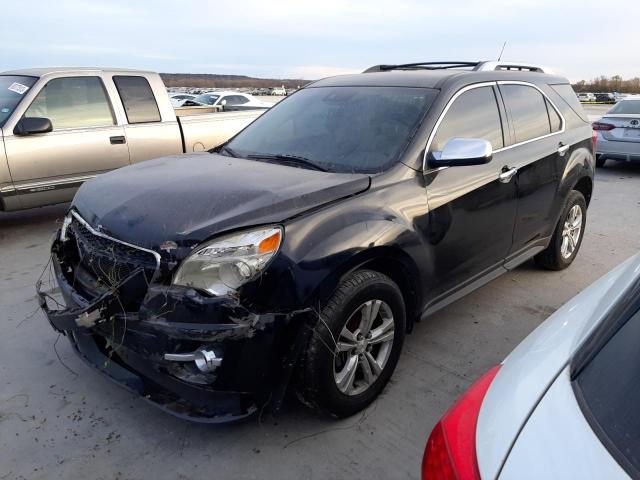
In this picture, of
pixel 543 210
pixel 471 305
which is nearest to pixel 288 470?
pixel 471 305

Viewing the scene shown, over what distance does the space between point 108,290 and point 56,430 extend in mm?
843

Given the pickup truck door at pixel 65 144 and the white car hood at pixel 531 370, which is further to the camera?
the pickup truck door at pixel 65 144

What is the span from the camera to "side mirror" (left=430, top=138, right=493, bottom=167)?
2980 mm

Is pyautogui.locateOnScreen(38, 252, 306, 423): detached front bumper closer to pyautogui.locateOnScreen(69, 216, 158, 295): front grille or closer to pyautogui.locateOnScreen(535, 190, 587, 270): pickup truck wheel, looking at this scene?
pyautogui.locateOnScreen(69, 216, 158, 295): front grille

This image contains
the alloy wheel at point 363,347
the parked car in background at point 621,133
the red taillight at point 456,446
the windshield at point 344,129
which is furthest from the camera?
the parked car in background at point 621,133

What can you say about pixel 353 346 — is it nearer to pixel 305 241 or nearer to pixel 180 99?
pixel 305 241

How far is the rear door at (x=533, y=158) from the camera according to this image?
384 cm

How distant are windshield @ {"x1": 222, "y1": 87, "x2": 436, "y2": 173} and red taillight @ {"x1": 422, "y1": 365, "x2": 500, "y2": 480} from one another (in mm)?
1721

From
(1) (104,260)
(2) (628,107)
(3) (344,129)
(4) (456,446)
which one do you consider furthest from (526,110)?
(2) (628,107)

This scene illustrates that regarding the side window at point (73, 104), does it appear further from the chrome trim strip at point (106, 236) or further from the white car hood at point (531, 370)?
the white car hood at point (531, 370)

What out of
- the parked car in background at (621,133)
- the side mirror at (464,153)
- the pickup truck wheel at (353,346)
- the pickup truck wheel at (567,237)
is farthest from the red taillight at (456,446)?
the parked car in background at (621,133)

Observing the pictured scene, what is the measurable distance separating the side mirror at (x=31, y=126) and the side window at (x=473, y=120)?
4.44 m

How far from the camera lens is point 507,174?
11.9 ft

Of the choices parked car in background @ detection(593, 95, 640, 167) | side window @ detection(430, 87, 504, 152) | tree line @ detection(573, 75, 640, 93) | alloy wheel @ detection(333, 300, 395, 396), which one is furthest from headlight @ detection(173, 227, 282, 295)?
tree line @ detection(573, 75, 640, 93)
